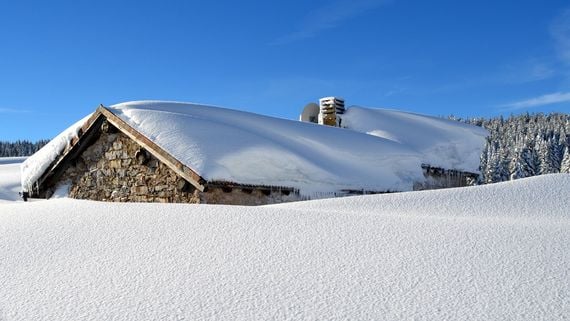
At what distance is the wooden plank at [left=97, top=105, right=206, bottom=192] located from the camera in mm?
7320

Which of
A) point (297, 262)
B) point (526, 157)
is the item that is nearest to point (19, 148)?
point (526, 157)

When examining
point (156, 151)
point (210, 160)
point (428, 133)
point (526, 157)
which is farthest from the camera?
point (526, 157)

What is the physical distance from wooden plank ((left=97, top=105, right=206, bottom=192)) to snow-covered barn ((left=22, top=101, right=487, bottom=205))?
16 millimetres

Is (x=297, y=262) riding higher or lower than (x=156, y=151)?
lower

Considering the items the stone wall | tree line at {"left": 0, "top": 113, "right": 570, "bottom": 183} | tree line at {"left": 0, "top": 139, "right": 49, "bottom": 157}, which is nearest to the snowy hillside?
tree line at {"left": 0, "top": 113, "right": 570, "bottom": 183}

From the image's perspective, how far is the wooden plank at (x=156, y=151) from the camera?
7.32m

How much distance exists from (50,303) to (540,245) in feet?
10.8

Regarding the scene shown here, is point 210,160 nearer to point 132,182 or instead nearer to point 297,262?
point 132,182

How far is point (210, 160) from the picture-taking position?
741cm

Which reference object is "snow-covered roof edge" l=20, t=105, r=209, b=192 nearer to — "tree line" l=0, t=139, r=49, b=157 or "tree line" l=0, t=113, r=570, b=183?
"tree line" l=0, t=113, r=570, b=183

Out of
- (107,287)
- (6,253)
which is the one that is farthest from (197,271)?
(6,253)

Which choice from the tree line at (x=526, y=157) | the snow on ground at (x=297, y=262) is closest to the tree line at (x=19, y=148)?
the tree line at (x=526, y=157)

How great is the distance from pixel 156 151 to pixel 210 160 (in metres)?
1.09

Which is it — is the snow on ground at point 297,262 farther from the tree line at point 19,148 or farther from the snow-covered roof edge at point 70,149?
the tree line at point 19,148
